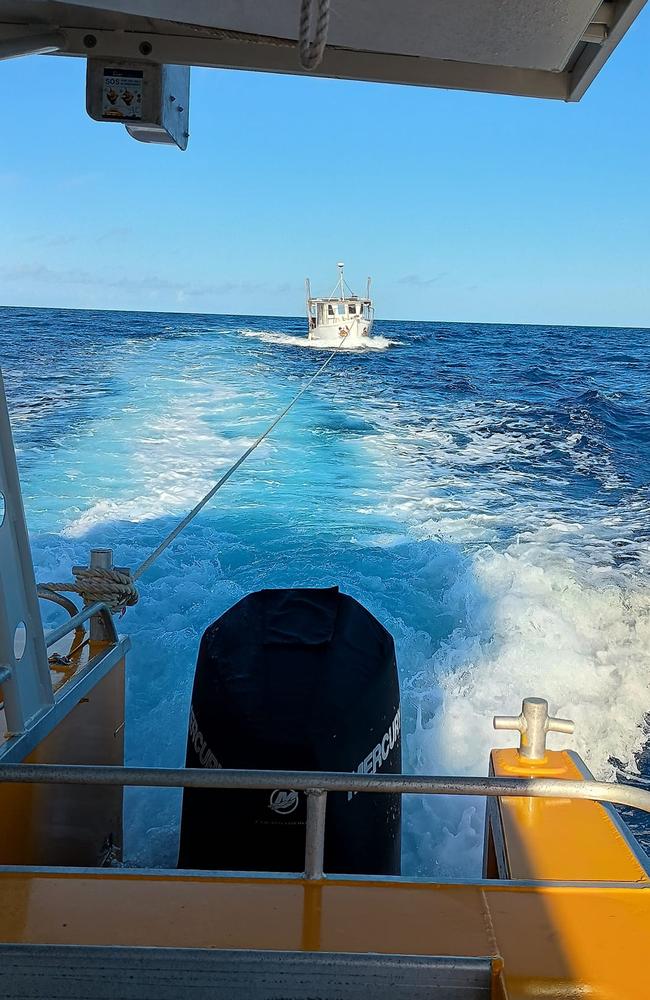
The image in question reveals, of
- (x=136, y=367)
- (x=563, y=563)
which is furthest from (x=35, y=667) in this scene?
(x=136, y=367)

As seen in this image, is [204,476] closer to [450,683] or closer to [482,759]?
[450,683]

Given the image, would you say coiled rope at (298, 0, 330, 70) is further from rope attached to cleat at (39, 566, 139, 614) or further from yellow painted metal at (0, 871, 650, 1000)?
rope attached to cleat at (39, 566, 139, 614)

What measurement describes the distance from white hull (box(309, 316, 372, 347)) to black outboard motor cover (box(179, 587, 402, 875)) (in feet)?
66.5

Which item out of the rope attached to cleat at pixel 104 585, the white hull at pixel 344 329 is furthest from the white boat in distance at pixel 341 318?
the rope attached to cleat at pixel 104 585

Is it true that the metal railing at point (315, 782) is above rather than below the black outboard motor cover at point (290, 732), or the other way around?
above

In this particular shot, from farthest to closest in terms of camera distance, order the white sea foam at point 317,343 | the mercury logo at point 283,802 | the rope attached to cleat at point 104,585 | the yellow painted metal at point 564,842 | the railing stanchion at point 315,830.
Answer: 1. the white sea foam at point 317,343
2. the rope attached to cleat at point 104,585
3. the mercury logo at point 283,802
4. the yellow painted metal at point 564,842
5. the railing stanchion at point 315,830

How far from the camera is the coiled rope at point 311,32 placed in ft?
3.44

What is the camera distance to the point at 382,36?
4.83 ft

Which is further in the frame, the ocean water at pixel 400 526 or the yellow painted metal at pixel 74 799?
the ocean water at pixel 400 526

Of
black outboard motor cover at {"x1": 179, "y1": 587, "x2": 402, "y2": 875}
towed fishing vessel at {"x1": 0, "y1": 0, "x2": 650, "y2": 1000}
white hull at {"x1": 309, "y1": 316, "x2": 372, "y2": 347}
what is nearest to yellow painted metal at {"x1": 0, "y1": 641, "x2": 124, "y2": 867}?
towed fishing vessel at {"x1": 0, "y1": 0, "x2": 650, "y2": 1000}

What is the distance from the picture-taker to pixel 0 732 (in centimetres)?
155

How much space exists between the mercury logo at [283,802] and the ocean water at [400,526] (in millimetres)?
1295

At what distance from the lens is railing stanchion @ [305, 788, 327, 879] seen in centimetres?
113

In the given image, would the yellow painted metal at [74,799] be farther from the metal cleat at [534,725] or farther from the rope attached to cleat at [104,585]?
the metal cleat at [534,725]
